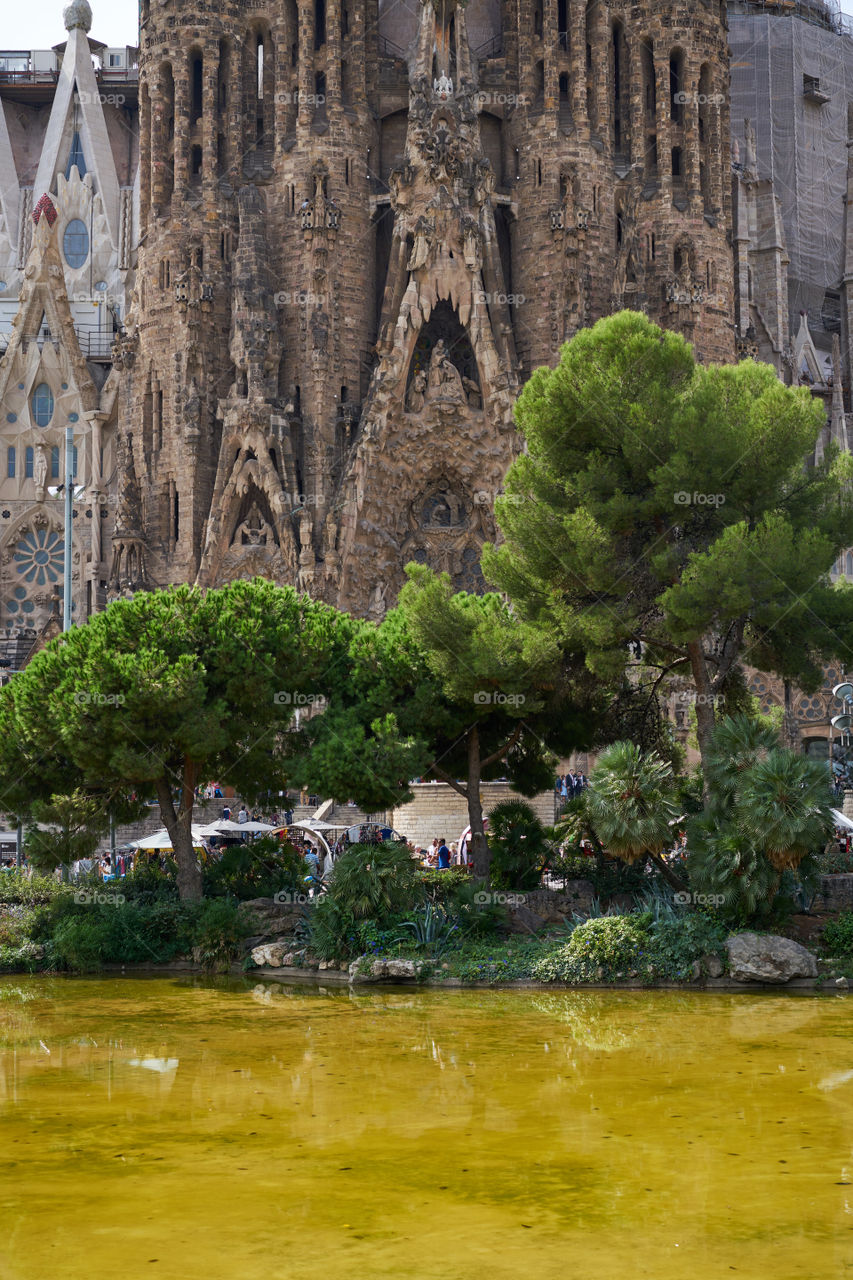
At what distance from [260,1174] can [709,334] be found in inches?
1704

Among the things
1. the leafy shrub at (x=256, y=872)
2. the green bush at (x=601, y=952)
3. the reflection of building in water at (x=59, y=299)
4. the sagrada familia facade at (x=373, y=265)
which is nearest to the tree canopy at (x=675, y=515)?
the green bush at (x=601, y=952)

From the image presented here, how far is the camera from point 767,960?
70.4 feet

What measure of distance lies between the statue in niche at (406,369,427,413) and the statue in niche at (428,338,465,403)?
8.1 inches

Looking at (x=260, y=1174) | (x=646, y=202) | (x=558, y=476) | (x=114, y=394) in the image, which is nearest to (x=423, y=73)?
(x=646, y=202)

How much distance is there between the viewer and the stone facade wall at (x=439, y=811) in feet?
127

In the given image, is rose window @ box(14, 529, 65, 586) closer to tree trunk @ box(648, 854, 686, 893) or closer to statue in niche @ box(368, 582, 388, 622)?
statue in niche @ box(368, 582, 388, 622)

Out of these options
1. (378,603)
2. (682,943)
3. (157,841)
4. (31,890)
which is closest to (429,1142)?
(682,943)

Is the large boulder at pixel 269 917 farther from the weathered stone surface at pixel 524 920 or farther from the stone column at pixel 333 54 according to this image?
the stone column at pixel 333 54

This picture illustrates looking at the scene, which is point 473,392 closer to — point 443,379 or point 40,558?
point 443,379

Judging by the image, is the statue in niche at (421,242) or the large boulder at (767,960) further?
the statue in niche at (421,242)

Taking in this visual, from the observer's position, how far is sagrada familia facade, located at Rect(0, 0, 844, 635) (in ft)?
159

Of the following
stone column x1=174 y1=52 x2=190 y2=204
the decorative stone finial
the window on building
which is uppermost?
the decorative stone finial

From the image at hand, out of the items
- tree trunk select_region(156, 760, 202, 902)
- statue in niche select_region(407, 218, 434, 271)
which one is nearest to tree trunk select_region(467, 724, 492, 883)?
tree trunk select_region(156, 760, 202, 902)

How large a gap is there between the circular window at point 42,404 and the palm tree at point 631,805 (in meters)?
40.4
